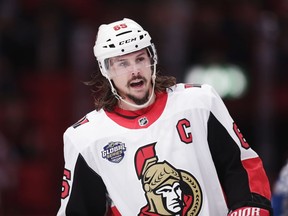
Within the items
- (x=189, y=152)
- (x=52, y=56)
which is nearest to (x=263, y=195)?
(x=189, y=152)

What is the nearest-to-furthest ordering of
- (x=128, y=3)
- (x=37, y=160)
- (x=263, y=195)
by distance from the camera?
1. (x=263, y=195)
2. (x=37, y=160)
3. (x=128, y=3)

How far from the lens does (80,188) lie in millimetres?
4816

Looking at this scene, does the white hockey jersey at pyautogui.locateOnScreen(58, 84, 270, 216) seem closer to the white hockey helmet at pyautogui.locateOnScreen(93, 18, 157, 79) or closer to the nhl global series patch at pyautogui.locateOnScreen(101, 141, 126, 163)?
the nhl global series patch at pyautogui.locateOnScreen(101, 141, 126, 163)

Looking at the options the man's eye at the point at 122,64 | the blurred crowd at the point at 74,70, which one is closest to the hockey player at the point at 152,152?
the man's eye at the point at 122,64

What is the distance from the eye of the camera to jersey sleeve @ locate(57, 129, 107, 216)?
4.81 metres

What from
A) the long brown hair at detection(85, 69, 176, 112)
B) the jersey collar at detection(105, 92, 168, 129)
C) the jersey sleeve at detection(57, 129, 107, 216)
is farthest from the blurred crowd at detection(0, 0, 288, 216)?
Result: the jersey sleeve at detection(57, 129, 107, 216)

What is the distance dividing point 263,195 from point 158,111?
0.66 meters

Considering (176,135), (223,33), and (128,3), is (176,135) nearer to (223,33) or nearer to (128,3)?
(223,33)

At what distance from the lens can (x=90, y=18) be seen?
9.82 metres

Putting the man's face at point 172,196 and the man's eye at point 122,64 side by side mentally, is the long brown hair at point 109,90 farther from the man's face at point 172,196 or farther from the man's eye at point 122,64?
the man's face at point 172,196

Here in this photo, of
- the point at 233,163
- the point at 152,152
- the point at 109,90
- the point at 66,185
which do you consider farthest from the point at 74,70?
the point at 233,163

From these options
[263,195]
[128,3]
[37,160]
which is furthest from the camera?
[128,3]

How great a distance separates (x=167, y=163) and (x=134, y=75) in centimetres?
46

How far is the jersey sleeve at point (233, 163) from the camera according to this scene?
4.67 meters
